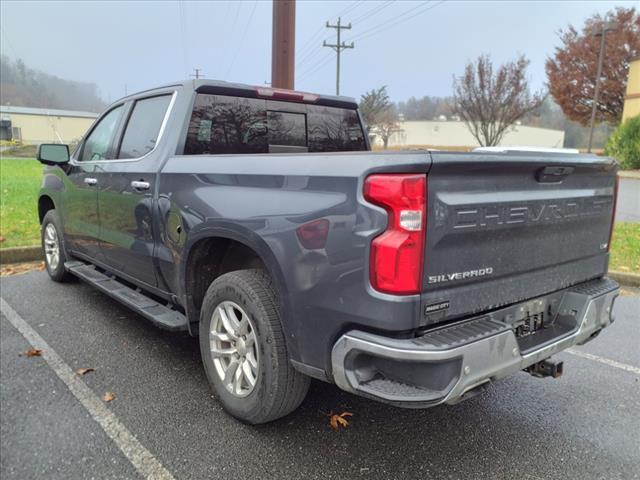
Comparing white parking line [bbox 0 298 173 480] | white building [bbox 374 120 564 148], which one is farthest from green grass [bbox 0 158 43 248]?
white building [bbox 374 120 564 148]

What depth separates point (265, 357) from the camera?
2.54 meters

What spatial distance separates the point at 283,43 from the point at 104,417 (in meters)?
6.80

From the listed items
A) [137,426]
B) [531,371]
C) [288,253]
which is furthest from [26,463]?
[531,371]

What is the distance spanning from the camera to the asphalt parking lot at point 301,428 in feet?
8.23

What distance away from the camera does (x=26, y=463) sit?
249 cm

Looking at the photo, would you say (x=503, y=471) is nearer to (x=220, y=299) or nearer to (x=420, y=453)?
(x=420, y=453)

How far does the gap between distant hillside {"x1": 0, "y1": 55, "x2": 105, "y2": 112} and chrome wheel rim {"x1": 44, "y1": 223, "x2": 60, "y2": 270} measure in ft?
250

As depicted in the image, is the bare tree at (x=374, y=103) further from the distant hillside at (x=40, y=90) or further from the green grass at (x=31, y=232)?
the distant hillside at (x=40, y=90)

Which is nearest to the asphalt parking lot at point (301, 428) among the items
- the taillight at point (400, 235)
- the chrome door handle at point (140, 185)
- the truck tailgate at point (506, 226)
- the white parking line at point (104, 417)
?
the white parking line at point (104, 417)

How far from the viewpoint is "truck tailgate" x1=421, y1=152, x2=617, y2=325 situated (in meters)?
2.07

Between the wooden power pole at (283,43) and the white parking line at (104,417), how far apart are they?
18.4 feet

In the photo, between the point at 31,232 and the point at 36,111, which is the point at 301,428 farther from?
the point at 36,111

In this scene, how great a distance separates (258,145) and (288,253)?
1.65 metres

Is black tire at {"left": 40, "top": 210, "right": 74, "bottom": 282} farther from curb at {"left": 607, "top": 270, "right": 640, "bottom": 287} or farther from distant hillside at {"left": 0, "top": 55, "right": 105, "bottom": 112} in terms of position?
distant hillside at {"left": 0, "top": 55, "right": 105, "bottom": 112}
